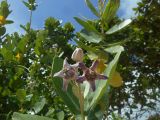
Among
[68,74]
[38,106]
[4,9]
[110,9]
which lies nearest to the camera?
[68,74]

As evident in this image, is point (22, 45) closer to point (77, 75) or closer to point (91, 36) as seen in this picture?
point (91, 36)

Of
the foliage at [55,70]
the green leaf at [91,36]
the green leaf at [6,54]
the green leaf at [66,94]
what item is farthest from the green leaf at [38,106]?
the green leaf at [66,94]

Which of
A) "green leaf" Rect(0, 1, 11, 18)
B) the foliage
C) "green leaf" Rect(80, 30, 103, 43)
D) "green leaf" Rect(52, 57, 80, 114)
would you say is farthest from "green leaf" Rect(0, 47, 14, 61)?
"green leaf" Rect(52, 57, 80, 114)

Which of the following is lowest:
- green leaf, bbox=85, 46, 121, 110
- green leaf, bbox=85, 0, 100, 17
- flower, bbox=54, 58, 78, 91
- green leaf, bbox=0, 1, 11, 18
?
green leaf, bbox=85, 46, 121, 110

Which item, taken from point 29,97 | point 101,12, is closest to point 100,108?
point 101,12

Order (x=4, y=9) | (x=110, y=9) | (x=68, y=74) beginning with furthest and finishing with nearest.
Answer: (x=4, y=9) < (x=110, y=9) < (x=68, y=74)

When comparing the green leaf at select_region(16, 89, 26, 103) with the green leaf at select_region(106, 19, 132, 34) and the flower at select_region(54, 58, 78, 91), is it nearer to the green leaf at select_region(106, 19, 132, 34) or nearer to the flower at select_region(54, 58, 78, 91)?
the green leaf at select_region(106, 19, 132, 34)

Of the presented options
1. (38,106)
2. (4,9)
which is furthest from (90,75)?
(4,9)

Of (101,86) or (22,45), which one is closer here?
(101,86)
